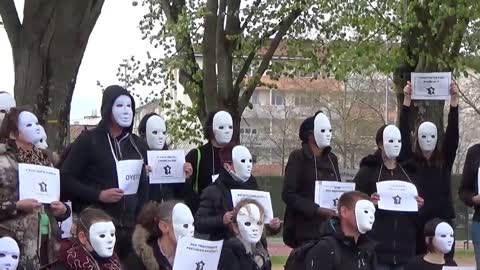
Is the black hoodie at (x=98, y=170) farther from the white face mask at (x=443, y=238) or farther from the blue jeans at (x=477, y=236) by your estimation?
the blue jeans at (x=477, y=236)

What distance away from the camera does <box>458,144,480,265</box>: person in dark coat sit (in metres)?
9.10

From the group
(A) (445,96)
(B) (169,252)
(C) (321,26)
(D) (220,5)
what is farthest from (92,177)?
(C) (321,26)

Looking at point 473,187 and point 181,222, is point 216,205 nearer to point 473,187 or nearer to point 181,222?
point 181,222

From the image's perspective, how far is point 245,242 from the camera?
722 cm

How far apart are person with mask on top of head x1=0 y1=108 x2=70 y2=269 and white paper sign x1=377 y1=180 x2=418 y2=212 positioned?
2.78 metres

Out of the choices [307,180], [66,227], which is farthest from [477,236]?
[66,227]

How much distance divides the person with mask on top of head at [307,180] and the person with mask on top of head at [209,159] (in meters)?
0.63

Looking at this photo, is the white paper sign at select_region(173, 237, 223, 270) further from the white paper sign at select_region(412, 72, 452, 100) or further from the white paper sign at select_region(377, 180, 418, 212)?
the white paper sign at select_region(412, 72, 452, 100)

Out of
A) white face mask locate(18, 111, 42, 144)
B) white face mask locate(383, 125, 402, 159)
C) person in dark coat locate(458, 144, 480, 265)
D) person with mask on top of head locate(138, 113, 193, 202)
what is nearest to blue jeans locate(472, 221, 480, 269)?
person in dark coat locate(458, 144, 480, 265)

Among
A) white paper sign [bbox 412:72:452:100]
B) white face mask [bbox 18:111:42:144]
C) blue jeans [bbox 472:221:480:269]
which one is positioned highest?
white paper sign [bbox 412:72:452:100]

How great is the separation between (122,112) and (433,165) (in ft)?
10.0

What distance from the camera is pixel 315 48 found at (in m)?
19.5

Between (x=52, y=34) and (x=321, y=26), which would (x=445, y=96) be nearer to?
(x=52, y=34)

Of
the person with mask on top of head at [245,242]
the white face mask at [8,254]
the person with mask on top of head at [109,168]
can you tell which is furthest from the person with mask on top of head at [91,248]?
the person with mask on top of head at [109,168]
